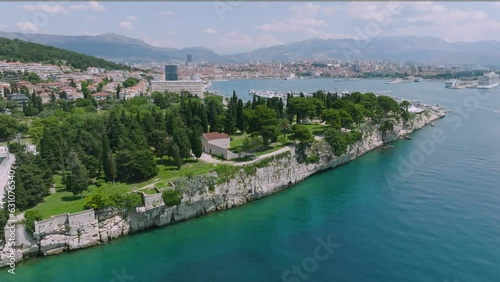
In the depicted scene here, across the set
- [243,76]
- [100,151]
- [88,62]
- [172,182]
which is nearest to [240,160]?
[172,182]

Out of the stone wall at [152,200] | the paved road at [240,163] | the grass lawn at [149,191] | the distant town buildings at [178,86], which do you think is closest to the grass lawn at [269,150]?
the paved road at [240,163]

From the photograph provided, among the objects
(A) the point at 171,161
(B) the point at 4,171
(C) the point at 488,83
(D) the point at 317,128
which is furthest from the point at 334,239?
(C) the point at 488,83

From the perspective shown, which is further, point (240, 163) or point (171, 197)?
point (240, 163)

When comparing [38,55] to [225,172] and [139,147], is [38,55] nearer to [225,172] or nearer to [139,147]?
[139,147]

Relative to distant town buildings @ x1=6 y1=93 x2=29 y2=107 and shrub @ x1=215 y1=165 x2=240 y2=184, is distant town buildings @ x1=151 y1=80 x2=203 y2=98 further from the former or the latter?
shrub @ x1=215 y1=165 x2=240 y2=184

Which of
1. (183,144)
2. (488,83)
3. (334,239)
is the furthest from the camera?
(488,83)

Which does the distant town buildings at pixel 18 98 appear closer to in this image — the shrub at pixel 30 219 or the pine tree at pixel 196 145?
the pine tree at pixel 196 145
